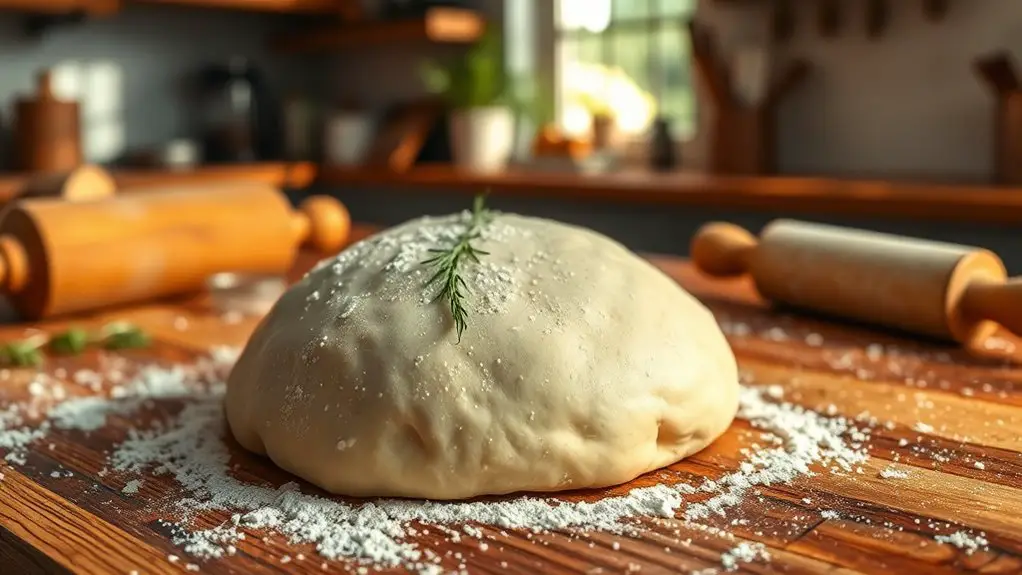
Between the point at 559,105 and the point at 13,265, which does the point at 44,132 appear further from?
the point at 13,265

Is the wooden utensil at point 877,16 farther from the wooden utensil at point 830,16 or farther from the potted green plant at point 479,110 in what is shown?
the potted green plant at point 479,110

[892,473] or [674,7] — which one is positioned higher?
[674,7]

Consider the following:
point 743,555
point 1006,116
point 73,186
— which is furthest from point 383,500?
point 1006,116

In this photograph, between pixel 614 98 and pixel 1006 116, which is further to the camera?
pixel 614 98

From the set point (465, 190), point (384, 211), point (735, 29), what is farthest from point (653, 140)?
point (384, 211)

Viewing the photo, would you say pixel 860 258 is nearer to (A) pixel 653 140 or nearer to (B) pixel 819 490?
(B) pixel 819 490

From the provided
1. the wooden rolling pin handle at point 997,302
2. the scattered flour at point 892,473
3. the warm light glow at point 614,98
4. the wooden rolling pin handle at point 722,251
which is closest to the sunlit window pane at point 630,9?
the warm light glow at point 614,98

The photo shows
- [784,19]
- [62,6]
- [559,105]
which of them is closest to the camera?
[784,19]
